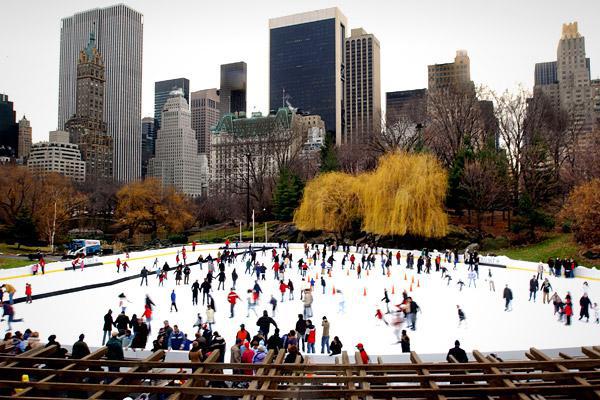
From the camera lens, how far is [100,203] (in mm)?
79750

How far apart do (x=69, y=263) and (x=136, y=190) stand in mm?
33876

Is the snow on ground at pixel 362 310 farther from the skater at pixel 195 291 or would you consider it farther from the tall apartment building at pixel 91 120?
the tall apartment building at pixel 91 120

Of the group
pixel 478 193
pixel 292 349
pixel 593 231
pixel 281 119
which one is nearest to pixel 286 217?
pixel 478 193

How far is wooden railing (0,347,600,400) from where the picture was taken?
5.73 m

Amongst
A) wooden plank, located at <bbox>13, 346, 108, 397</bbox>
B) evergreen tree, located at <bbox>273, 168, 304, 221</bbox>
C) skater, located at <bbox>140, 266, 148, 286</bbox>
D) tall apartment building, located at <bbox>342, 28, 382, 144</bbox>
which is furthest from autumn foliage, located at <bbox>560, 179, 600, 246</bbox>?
tall apartment building, located at <bbox>342, 28, 382, 144</bbox>

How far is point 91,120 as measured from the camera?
17875 centimetres

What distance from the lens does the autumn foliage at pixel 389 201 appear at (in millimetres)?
37688

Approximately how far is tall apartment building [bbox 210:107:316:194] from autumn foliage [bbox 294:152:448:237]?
3261 cm

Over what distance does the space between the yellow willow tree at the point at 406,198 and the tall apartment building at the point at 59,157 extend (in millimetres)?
131182

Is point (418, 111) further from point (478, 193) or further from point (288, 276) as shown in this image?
point (288, 276)

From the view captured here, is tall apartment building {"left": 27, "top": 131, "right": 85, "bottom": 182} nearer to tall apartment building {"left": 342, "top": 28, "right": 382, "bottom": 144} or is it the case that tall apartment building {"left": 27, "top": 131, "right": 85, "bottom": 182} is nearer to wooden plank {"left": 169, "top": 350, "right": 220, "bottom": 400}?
tall apartment building {"left": 342, "top": 28, "right": 382, "bottom": 144}

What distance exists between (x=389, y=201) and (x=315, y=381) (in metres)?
34.2

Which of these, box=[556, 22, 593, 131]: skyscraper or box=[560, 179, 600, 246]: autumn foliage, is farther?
box=[556, 22, 593, 131]: skyscraper

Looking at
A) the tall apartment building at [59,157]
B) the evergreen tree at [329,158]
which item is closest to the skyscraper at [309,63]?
the tall apartment building at [59,157]
